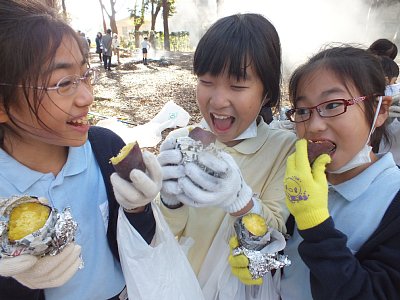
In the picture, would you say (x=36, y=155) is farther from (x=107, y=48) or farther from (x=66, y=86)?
(x=107, y=48)

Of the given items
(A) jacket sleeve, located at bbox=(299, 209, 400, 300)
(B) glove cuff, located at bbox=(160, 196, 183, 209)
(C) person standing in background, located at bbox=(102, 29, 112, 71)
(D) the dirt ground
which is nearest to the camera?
(A) jacket sleeve, located at bbox=(299, 209, 400, 300)

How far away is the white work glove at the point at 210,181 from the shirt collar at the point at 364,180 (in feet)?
1.68

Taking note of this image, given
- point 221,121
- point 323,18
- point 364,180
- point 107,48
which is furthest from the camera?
point 107,48

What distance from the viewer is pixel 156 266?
55.6 inches

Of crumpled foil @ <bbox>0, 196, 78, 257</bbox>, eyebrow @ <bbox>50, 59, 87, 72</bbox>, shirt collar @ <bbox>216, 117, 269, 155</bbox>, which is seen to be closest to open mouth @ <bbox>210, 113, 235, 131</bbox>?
shirt collar @ <bbox>216, 117, 269, 155</bbox>

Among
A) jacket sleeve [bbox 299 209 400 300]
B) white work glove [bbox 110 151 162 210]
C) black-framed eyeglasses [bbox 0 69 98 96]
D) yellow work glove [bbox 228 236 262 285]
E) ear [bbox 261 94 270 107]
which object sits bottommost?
yellow work glove [bbox 228 236 262 285]

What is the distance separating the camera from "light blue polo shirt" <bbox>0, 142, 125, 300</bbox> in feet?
4.19

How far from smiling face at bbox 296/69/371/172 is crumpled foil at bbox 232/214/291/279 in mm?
458

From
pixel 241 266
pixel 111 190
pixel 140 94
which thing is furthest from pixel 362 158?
pixel 140 94

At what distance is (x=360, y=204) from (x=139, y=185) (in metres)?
0.98

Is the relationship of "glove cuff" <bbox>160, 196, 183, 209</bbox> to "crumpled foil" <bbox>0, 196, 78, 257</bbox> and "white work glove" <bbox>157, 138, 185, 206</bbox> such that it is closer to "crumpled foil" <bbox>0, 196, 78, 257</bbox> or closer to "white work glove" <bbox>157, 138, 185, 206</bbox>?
"white work glove" <bbox>157, 138, 185, 206</bbox>

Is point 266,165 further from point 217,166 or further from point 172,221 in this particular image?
point 172,221

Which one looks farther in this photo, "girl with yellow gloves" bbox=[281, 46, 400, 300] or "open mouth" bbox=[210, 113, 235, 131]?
"open mouth" bbox=[210, 113, 235, 131]

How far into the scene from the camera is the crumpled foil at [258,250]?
131cm
